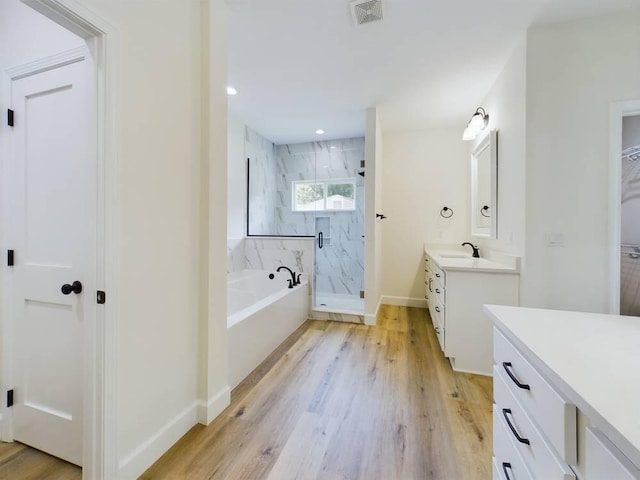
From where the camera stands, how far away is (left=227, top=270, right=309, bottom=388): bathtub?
207 cm

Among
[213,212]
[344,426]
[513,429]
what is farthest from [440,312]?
[213,212]

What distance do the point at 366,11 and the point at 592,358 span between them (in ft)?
7.21

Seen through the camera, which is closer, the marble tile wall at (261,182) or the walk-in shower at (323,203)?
the marble tile wall at (261,182)

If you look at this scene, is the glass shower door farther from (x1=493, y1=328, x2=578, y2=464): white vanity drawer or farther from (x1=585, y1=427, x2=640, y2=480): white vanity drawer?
(x1=585, y1=427, x2=640, y2=480): white vanity drawer

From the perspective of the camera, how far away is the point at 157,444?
1370 millimetres

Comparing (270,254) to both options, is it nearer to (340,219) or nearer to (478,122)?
(340,219)

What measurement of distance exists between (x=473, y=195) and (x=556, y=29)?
6.12 feet

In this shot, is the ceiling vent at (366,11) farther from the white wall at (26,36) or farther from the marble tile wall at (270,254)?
the marble tile wall at (270,254)

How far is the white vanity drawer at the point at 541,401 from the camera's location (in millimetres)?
610

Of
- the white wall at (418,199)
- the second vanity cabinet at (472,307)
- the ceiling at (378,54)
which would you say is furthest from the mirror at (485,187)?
the second vanity cabinet at (472,307)

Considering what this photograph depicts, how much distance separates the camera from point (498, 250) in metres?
2.65

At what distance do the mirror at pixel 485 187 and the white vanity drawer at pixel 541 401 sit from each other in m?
2.14

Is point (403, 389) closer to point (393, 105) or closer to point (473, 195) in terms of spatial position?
point (473, 195)

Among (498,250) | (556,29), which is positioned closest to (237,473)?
(498,250)
